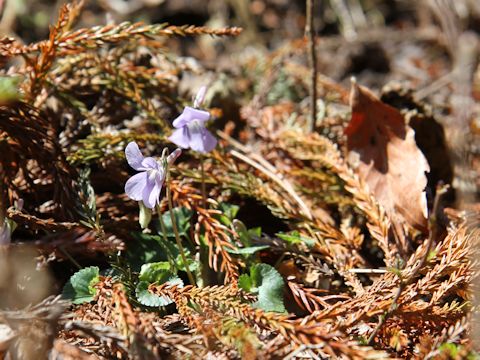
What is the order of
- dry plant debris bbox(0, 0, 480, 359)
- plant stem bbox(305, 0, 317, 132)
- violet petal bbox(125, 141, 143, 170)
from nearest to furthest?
dry plant debris bbox(0, 0, 480, 359)
violet petal bbox(125, 141, 143, 170)
plant stem bbox(305, 0, 317, 132)

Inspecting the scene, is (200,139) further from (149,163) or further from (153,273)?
(153,273)

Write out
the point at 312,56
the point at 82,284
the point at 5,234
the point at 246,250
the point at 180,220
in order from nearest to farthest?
the point at 5,234 < the point at 82,284 < the point at 246,250 < the point at 180,220 < the point at 312,56

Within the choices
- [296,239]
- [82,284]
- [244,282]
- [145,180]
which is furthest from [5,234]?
[296,239]

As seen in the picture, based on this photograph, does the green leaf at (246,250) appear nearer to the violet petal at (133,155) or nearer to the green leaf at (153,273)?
the green leaf at (153,273)

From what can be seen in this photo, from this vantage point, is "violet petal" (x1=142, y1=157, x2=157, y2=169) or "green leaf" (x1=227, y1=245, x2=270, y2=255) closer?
"violet petal" (x1=142, y1=157, x2=157, y2=169)

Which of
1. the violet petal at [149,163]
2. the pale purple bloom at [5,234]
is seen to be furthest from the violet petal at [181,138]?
the pale purple bloom at [5,234]

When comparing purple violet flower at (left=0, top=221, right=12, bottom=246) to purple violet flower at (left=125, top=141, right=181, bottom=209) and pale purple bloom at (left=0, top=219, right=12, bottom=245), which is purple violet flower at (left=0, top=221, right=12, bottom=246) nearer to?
pale purple bloom at (left=0, top=219, right=12, bottom=245)

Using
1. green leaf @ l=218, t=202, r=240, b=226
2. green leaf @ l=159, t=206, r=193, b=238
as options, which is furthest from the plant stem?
green leaf @ l=159, t=206, r=193, b=238

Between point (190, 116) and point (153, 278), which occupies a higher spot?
point (190, 116)

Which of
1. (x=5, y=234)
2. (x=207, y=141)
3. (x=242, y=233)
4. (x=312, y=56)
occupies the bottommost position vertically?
(x=242, y=233)
